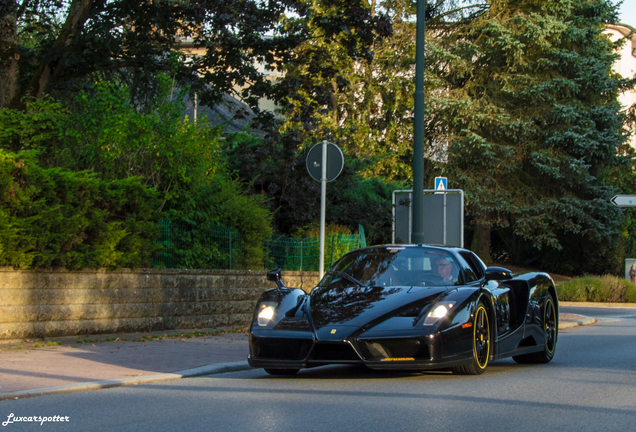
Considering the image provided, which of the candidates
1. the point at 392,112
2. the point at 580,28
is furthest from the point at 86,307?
the point at 580,28

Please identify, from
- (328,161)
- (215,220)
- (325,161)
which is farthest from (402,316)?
(215,220)

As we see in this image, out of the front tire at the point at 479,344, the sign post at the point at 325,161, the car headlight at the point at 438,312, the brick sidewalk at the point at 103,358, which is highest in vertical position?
the sign post at the point at 325,161

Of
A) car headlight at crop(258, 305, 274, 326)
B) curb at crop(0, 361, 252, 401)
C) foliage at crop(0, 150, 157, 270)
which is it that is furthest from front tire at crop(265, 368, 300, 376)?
foliage at crop(0, 150, 157, 270)

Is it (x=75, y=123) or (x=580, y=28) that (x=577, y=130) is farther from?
(x=75, y=123)

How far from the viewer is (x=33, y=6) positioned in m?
18.9

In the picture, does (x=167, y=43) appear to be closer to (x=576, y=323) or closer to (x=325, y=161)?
(x=325, y=161)

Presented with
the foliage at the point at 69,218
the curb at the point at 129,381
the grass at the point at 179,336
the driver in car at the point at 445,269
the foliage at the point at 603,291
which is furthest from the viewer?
the foliage at the point at 603,291

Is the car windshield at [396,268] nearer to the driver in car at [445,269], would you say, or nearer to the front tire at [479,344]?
the driver in car at [445,269]

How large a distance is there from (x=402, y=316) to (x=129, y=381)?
269 cm

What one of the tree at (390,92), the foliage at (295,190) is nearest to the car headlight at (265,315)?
the foliage at (295,190)

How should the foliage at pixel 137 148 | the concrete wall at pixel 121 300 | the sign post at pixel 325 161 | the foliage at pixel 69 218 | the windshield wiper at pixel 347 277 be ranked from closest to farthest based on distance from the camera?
the windshield wiper at pixel 347 277 → the foliage at pixel 69 218 → the concrete wall at pixel 121 300 → the sign post at pixel 325 161 → the foliage at pixel 137 148

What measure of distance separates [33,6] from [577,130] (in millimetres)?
24527

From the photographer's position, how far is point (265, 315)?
324 inches

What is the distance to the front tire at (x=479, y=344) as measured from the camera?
8.15 metres
